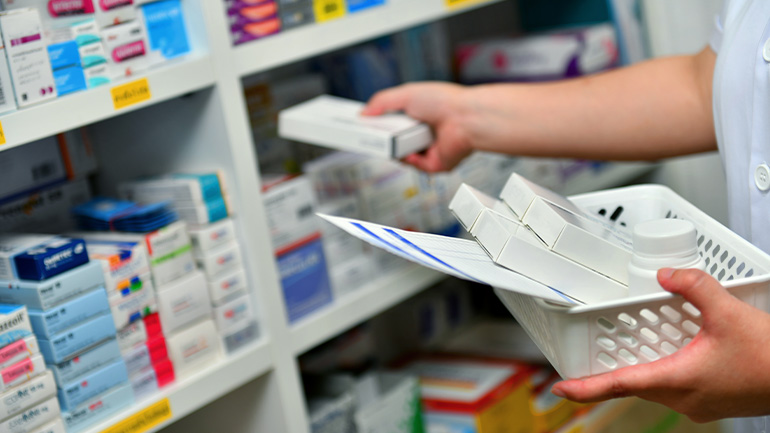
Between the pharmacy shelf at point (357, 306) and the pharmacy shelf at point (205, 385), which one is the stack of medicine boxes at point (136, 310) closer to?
the pharmacy shelf at point (205, 385)

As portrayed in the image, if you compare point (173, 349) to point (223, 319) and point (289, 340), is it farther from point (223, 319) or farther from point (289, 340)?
point (289, 340)

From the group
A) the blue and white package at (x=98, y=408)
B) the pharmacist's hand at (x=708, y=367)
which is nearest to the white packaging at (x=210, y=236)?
the blue and white package at (x=98, y=408)

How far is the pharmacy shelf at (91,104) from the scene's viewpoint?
0.86m

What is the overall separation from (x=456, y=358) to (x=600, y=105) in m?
0.74

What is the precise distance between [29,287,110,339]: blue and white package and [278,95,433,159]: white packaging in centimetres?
41

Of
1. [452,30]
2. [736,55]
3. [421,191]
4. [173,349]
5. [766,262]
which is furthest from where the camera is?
[452,30]

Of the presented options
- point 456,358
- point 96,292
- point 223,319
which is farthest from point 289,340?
point 456,358

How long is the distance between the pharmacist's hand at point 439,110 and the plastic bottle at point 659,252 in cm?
64

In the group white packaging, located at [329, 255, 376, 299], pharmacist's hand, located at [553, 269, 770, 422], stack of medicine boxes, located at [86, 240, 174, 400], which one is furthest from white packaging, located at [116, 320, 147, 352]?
pharmacist's hand, located at [553, 269, 770, 422]

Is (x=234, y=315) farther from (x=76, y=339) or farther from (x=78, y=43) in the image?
(x=78, y=43)

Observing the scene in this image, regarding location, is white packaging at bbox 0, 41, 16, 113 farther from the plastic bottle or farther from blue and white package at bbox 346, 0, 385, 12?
the plastic bottle

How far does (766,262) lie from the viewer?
688 millimetres

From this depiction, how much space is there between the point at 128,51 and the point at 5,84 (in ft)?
0.58

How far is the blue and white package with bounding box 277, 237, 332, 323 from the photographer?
48.0 inches
